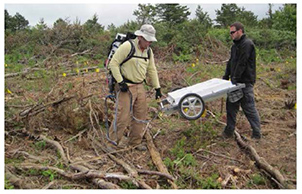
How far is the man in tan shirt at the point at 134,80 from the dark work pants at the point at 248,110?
57.8 inches

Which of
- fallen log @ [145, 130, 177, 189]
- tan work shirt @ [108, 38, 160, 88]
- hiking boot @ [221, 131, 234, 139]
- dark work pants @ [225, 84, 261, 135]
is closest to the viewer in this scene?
fallen log @ [145, 130, 177, 189]

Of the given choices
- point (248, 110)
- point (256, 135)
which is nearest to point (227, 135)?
point (256, 135)

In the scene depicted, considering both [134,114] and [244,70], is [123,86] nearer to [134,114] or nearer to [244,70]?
[134,114]

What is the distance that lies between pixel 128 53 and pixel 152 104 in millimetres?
2887

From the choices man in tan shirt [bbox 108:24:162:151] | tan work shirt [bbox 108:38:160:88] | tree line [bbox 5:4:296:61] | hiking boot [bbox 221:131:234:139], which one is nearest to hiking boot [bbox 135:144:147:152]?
man in tan shirt [bbox 108:24:162:151]

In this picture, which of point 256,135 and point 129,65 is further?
point 256,135

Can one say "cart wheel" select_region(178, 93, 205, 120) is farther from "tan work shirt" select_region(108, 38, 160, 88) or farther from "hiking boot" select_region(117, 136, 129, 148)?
"hiking boot" select_region(117, 136, 129, 148)

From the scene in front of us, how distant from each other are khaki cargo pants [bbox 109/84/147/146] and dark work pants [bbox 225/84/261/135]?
1.69 m

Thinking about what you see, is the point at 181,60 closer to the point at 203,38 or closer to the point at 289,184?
the point at 203,38

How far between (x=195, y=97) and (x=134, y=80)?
3.72 feet

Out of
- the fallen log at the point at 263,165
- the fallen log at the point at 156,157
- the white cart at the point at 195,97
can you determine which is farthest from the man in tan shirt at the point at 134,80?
the fallen log at the point at 263,165

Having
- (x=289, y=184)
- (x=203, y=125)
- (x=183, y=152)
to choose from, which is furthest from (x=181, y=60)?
(x=289, y=184)

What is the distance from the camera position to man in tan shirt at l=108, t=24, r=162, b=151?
4.64 metres

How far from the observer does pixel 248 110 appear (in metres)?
5.12
